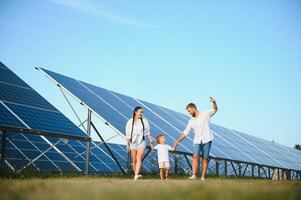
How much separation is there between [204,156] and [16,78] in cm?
688

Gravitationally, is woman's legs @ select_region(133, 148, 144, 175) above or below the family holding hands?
below

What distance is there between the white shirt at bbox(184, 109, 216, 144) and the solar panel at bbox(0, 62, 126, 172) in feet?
11.4

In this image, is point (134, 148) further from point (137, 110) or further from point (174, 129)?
point (174, 129)

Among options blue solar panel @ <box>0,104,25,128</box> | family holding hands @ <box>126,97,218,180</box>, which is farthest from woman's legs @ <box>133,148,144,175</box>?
blue solar panel @ <box>0,104,25,128</box>

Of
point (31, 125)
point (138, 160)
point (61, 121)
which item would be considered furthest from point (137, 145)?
point (61, 121)

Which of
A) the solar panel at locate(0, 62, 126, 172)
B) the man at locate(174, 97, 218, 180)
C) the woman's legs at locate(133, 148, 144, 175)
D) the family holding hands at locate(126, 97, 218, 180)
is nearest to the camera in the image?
the woman's legs at locate(133, 148, 144, 175)

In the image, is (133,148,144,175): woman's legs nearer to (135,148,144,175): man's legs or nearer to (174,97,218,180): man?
(135,148,144,175): man's legs

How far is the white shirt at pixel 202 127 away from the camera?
9.88 metres

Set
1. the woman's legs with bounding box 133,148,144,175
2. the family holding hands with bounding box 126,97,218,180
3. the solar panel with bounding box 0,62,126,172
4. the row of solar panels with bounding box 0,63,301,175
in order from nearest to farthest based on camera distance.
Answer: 1. the woman's legs with bounding box 133,148,144,175
2. the family holding hands with bounding box 126,97,218,180
3. the solar panel with bounding box 0,62,126,172
4. the row of solar panels with bounding box 0,63,301,175

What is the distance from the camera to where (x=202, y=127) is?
32.6 feet

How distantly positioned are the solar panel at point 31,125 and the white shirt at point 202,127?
3.49 m

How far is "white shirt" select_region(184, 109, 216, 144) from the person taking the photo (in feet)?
32.4

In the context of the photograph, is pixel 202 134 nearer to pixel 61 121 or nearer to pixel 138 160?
pixel 138 160

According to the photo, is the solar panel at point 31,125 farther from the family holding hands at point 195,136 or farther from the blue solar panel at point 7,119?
the family holding hands at point 195,136
